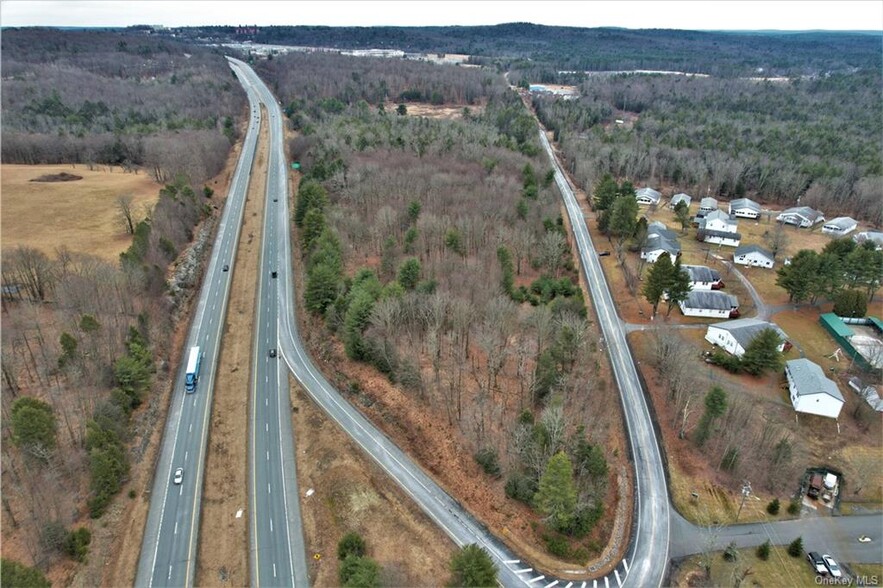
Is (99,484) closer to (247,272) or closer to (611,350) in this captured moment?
(247,272)

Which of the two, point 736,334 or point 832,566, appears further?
point 736,334

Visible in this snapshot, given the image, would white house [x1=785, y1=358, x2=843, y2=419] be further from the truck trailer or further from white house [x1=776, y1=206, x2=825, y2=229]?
the truck trailer

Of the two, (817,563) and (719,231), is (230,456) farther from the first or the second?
(719,231)

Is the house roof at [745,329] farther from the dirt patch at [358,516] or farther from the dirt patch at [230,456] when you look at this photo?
the dirt patch at [230,456]

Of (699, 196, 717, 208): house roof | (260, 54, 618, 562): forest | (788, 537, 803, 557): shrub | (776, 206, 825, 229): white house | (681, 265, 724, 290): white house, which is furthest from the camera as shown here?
(699, 196, 717, 208): house roof

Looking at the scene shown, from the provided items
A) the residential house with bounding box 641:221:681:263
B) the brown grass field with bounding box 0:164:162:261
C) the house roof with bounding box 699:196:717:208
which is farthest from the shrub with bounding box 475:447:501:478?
the house roof with bounding box 699:196:717:208

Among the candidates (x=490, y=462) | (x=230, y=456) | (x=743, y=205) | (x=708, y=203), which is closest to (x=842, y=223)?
(x=743, y=205)
